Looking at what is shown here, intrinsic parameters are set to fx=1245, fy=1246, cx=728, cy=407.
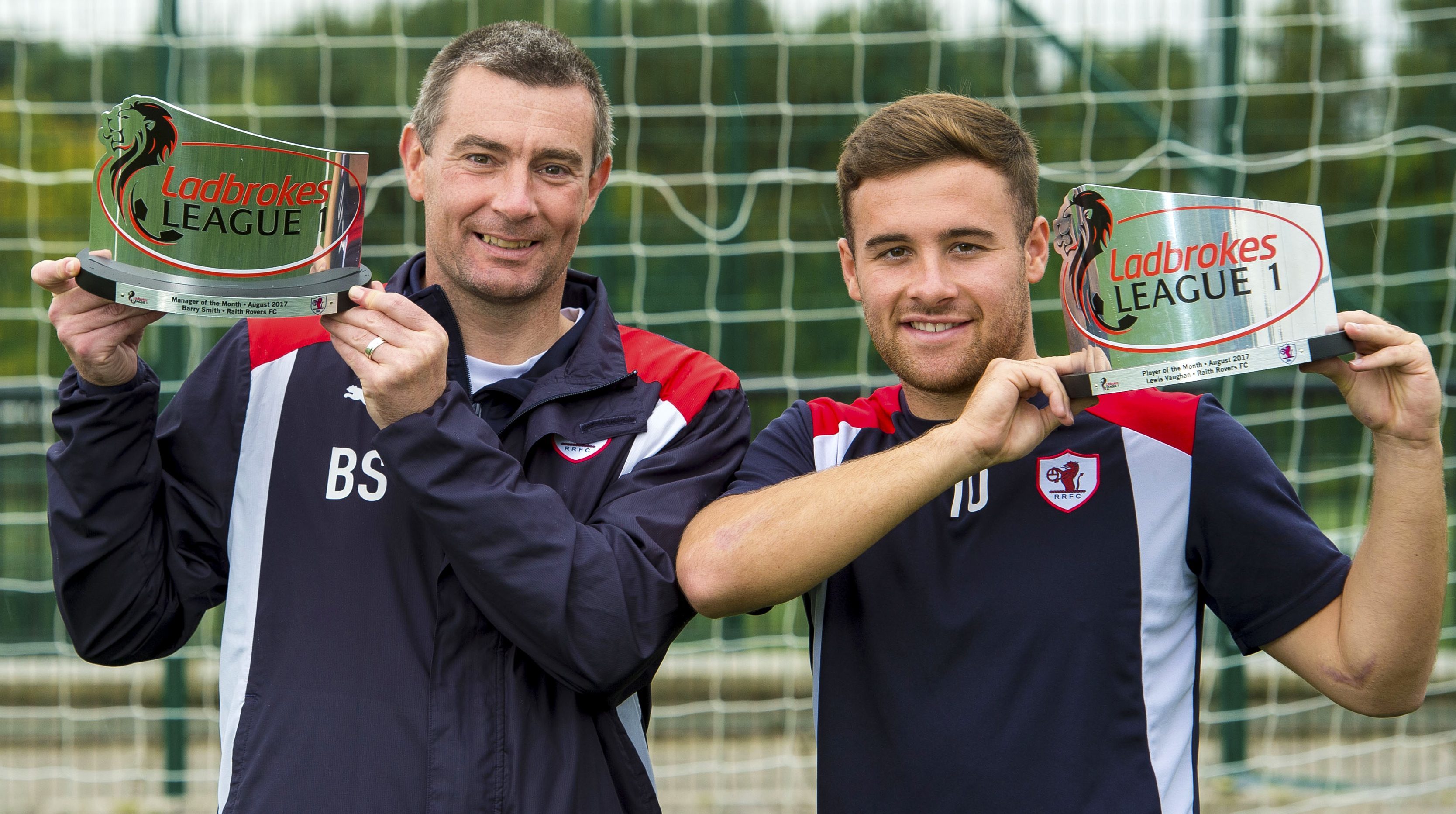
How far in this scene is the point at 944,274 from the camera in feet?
5.90

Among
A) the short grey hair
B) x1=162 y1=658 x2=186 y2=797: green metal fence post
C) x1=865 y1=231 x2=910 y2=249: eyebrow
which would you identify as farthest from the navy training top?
x1=162 y1=658 x2=186 y2=797: green metal fence post

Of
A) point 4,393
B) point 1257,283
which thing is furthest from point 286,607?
point 4,393

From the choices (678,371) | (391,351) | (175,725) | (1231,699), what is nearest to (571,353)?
(678,371)

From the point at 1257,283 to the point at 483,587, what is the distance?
1.09 meters

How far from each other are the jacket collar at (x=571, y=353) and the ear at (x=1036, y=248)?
65cm

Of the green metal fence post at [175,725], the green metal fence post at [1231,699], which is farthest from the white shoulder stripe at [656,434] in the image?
the green metal fence post at [1231,699]

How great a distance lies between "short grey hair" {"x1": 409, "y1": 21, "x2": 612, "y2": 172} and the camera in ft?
6.39

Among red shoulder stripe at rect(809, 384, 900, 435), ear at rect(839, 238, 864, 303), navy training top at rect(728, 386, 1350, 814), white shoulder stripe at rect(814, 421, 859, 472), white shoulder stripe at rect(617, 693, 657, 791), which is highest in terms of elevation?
ear at rect(839, 238, 864, 303)

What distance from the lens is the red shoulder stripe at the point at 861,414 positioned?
6.50 feet

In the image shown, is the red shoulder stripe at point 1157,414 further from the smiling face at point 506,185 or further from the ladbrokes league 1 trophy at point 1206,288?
the smiling face at point 506,185

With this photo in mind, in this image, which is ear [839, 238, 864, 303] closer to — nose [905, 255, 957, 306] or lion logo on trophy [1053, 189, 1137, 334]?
nose [905, 255, 957, 306]

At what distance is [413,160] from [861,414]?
86cm

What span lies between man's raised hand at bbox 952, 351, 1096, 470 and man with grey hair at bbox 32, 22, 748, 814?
1.48 feet

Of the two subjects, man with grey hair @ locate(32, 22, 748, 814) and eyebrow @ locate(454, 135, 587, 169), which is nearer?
man with grey hair @ locate(32, 22, 748, 814)
